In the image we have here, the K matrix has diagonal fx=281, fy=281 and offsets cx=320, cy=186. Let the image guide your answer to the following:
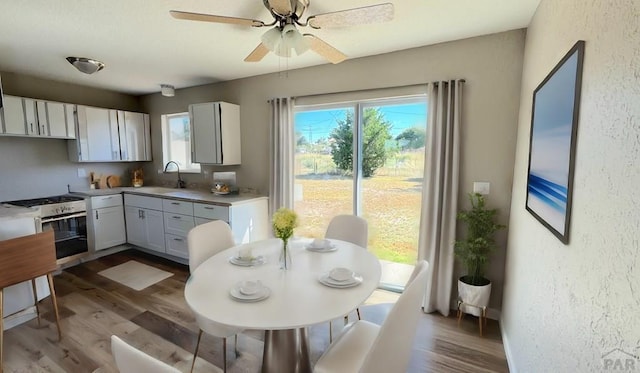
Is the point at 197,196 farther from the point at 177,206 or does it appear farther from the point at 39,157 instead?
the point at 39,157

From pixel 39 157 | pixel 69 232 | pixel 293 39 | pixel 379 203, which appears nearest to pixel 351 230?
pixel 379 203

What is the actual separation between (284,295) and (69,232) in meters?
3.74

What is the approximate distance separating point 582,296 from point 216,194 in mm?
3572

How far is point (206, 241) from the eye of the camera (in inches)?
83.2

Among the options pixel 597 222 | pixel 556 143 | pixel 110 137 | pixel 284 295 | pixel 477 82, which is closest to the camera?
pixel 597 222

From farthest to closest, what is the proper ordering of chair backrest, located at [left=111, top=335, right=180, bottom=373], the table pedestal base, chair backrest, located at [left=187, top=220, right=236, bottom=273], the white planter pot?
1. the white planter pot
2. chair backrest, located at [left=187, top=220, right=236, bottom=273]
3. the table pedestal base
4. chair backrest, located at [left=111, top=335, right=180, bottom=373]

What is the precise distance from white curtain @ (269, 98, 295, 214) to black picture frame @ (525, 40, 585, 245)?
2.33 meters

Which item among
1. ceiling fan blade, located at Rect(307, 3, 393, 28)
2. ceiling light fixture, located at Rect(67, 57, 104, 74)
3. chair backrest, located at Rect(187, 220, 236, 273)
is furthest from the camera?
ceiling light fixture, located at Rect(67, 57, 104, 74)

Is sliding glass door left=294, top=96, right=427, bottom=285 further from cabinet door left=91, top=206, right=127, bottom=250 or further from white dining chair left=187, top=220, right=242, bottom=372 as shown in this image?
cabinet door left=91, top=206, right=127, bottom=250

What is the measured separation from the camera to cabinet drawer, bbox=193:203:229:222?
10.4 feet

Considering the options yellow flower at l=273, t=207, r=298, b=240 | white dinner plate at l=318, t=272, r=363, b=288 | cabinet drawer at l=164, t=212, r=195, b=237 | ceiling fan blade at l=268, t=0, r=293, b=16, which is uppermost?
ceiling fan blade at l=268, t=0, r=293, b=16

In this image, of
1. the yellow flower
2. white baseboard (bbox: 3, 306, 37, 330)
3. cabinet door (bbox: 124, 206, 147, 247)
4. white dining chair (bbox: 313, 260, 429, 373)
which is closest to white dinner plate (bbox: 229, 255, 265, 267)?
the yellow flower

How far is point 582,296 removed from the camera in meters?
0.96

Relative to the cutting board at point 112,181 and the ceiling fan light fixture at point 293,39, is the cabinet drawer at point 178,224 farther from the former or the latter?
the ceiling fan light fixture at point 293,39
